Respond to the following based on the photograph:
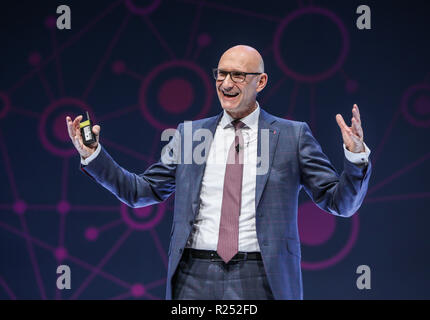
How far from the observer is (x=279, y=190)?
211 centimetres

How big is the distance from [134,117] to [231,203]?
4.90ft

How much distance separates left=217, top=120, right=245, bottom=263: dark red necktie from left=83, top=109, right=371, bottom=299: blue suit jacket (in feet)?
0.29

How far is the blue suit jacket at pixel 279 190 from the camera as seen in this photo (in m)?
1.99

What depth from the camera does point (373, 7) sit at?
10.6ft

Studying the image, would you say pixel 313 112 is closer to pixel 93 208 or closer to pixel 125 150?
pixel 125 150

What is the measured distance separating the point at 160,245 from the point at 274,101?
1.23 m

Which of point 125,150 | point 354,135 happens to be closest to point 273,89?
point 125,150

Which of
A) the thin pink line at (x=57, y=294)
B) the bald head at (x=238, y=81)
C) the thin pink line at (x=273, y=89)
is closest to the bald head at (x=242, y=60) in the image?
the bald head at (x=238, y=81)

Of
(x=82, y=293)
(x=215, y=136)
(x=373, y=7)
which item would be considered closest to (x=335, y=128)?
(x=373, y=7)
